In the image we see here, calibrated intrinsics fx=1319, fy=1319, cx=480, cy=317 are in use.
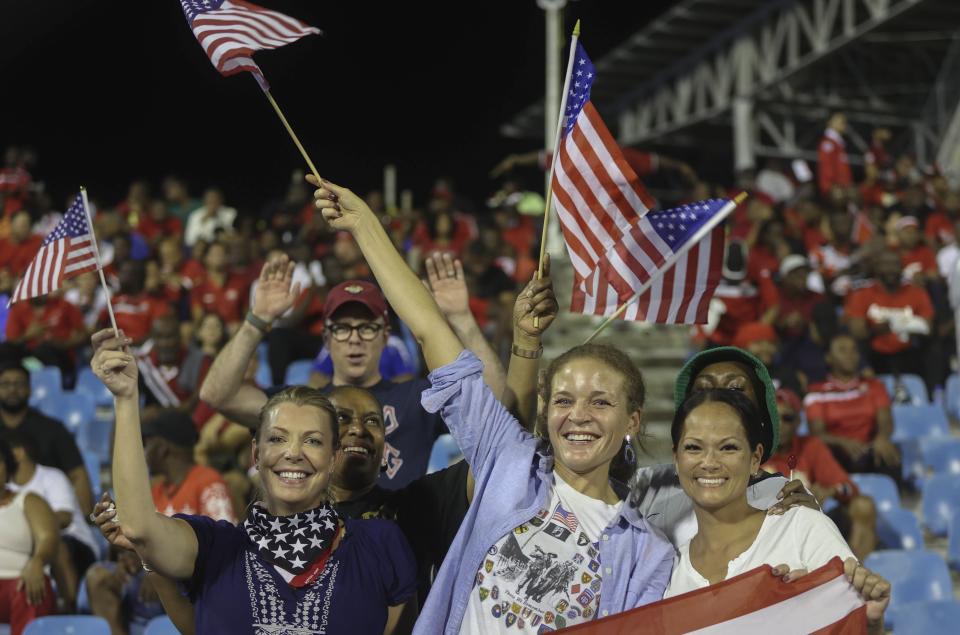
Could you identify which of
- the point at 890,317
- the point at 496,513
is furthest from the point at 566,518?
the point at 890,317

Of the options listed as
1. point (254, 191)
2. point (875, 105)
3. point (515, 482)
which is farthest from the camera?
point (254, 191)

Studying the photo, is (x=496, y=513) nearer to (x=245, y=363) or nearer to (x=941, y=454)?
(x=245, y=363)

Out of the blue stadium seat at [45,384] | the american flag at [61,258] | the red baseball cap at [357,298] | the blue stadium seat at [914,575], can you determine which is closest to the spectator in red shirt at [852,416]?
the blue stadium seat at [914,575]

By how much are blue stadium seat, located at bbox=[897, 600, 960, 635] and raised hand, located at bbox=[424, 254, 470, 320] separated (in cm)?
231

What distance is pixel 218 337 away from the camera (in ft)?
31.9

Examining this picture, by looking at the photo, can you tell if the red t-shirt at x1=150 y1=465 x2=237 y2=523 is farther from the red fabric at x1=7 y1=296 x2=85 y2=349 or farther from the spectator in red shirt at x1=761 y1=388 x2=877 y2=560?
the red fabric at x1=7 y1=296 x2=85 y2=349

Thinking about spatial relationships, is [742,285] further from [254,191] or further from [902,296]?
[254,191]

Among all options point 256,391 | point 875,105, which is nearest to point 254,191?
point 875,105

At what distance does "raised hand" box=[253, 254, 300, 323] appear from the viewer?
4.55 meters

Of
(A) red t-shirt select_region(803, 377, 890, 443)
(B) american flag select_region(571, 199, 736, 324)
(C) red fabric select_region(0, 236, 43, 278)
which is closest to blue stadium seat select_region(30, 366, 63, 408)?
(C) red fabric select_region(0, 236, 43, 278)

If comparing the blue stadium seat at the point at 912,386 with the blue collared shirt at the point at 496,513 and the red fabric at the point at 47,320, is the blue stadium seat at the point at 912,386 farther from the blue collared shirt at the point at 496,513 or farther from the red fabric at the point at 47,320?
the blue collared shirt at the point at 496,513

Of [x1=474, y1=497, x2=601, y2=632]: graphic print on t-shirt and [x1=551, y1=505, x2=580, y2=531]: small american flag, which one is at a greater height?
[x1=551, y1=505, x2=580, y2=531]: small american flag

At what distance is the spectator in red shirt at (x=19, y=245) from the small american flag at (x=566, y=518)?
34.5 ft

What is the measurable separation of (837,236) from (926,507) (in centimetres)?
623
